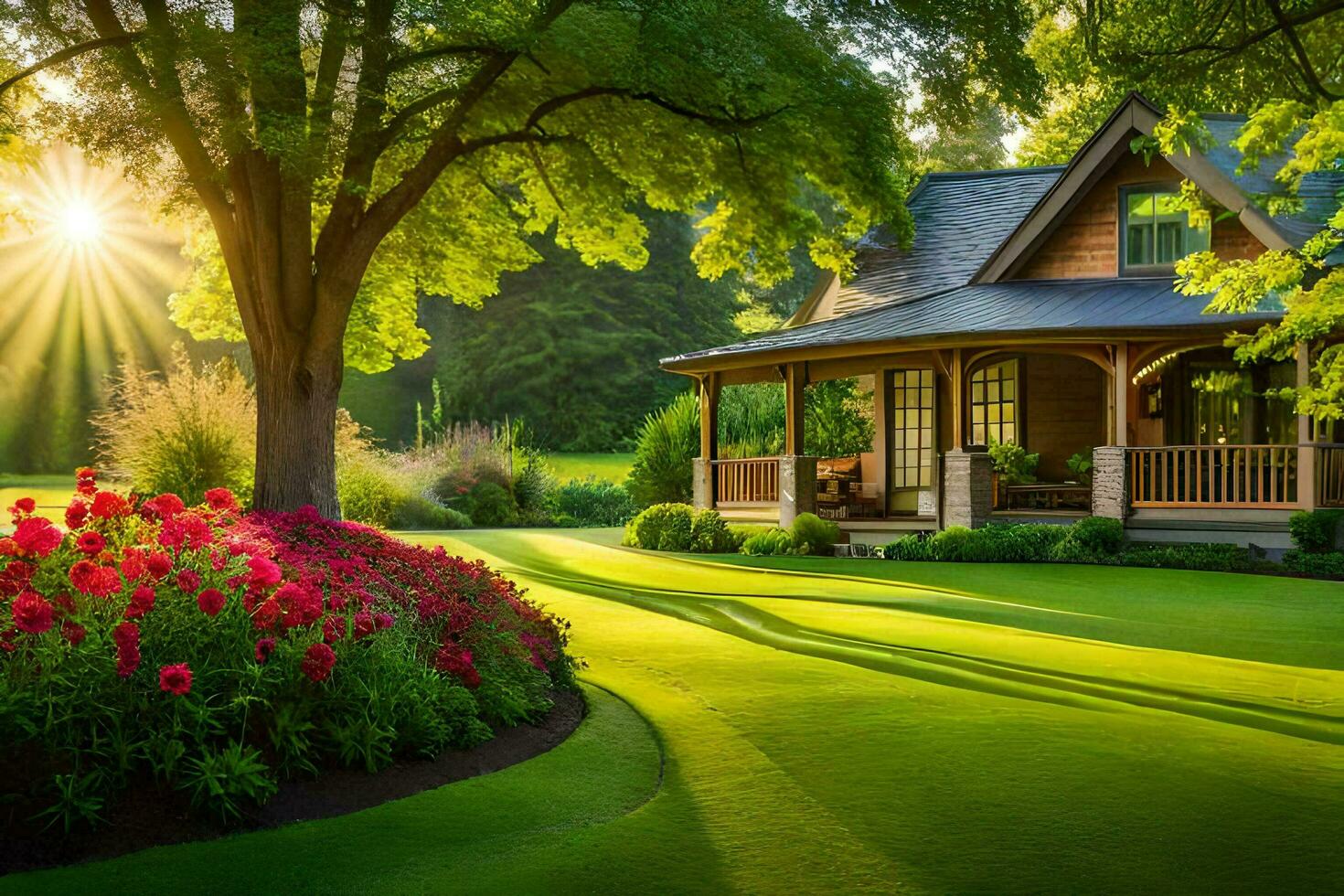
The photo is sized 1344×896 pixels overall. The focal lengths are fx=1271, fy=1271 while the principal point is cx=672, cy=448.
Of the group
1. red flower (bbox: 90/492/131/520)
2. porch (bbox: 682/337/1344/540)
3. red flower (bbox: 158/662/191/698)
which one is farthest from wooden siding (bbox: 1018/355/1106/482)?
red flower (bbox: 158/662/191/698)

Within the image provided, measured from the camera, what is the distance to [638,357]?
4575cm

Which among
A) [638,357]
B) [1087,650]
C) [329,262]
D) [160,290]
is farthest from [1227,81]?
[160,290]

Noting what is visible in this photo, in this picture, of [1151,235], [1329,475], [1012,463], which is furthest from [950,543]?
[1151,235]

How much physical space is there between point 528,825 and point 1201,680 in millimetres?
5623

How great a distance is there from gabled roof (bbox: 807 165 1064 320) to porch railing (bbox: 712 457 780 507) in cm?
351

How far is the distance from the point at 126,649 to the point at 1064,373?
19226mm

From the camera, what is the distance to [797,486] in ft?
69.6

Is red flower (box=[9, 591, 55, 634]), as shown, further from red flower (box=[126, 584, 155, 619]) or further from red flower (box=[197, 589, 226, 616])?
red flower (box=[197, 589, 226, 616])

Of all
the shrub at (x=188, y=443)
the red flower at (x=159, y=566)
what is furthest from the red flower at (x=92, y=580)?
the shrub at (x=188, y=443)

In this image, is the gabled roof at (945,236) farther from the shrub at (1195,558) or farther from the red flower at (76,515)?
the red flower at (76,515)

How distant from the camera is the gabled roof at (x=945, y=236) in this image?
2352cm

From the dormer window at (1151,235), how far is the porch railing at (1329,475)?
386 centimetres

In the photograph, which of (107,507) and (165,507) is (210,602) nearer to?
(107,507)

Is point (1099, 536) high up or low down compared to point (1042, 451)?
down
